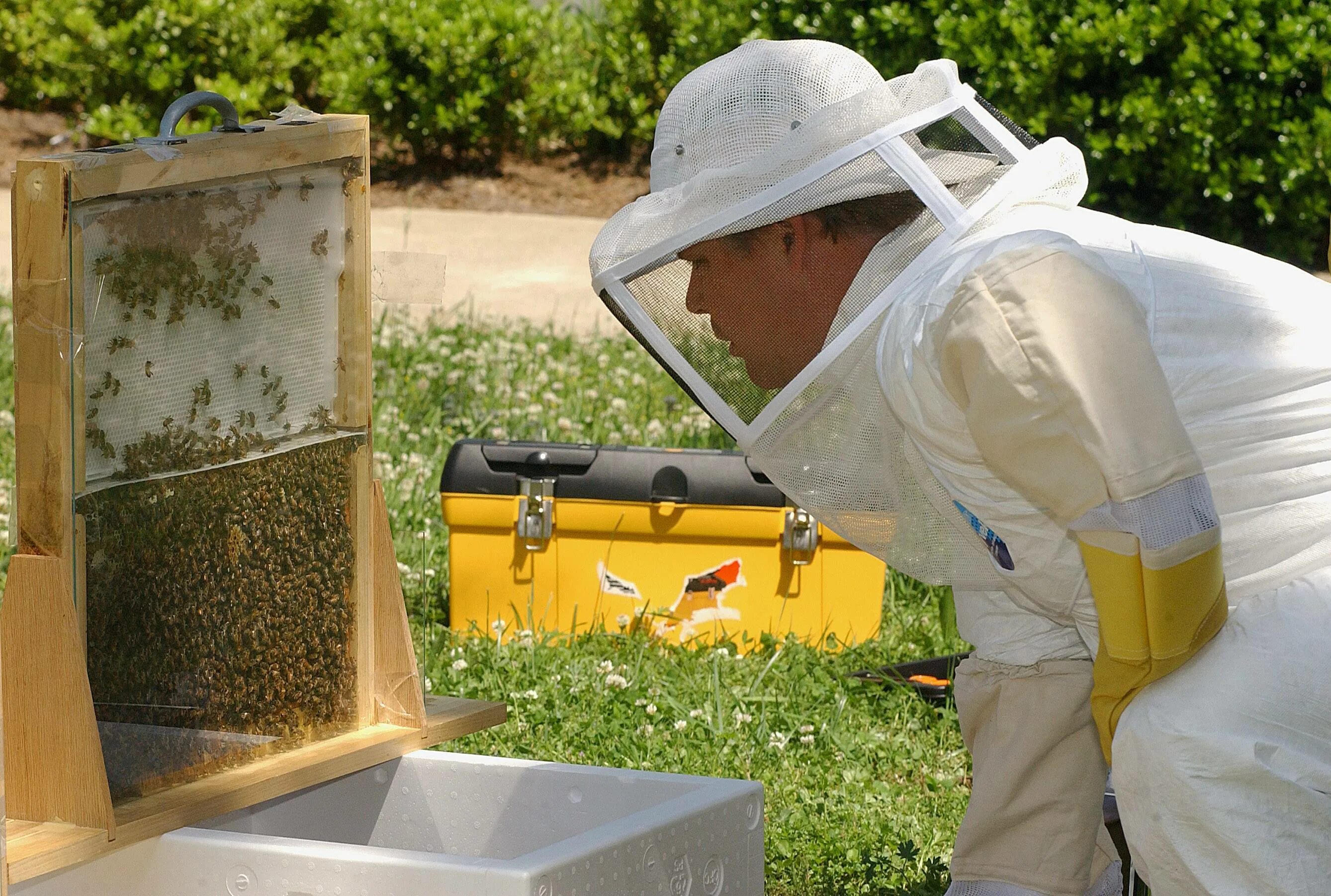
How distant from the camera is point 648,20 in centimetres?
913

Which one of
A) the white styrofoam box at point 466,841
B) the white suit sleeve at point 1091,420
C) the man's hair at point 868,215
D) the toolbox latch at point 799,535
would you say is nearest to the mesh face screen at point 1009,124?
the man's hair at point 868,215

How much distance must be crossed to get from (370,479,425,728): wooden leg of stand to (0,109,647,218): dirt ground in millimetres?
6665

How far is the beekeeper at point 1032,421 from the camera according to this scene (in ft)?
4.64

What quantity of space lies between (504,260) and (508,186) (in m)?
1.39

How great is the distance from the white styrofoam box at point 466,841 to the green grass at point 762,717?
0.87 ft

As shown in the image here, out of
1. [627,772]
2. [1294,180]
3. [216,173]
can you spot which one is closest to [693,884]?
[627,772]

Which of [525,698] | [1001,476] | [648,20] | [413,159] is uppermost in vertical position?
[648,20]

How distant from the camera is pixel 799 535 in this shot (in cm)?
352

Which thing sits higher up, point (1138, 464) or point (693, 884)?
point (1138, 464)

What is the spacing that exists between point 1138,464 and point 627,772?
2.60 ft

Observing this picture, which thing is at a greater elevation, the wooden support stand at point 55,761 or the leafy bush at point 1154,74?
the leafy bush at point 1154,74

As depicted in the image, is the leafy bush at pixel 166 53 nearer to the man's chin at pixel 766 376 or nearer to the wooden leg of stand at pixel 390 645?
the wooden leg of stand at pixel 390 645

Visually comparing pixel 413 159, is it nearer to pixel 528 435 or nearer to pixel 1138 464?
pixel 528 435

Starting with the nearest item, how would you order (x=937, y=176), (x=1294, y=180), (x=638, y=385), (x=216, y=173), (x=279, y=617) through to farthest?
(x=937, y=176) → (x=216, y=173) → (x=279, y=617) → (x=638, y=385) → (x=1294, y=180)
